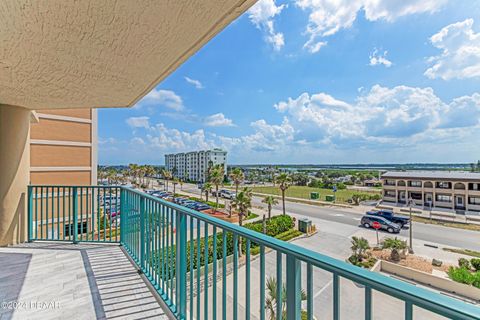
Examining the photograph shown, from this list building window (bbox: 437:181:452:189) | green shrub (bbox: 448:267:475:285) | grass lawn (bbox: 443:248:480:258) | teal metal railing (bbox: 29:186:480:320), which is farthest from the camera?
building window (bbox: 437:181:452:189)

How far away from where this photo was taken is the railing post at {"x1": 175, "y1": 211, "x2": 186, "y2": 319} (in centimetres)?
172

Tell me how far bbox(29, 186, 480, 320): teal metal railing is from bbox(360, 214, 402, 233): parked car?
22.2m

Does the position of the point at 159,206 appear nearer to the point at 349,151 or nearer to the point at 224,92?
the point at 224,92

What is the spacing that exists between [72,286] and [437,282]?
46.7ft

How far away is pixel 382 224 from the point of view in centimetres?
2030

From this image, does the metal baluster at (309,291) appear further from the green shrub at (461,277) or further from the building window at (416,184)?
the building window at (416,184)

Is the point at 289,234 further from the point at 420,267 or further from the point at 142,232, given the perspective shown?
the point at 142,232

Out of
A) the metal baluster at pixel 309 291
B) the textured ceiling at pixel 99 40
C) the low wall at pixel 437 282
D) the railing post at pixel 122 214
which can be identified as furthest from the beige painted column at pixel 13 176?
the low wall at pixel 437 282

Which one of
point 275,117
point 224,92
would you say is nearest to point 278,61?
point 224,92

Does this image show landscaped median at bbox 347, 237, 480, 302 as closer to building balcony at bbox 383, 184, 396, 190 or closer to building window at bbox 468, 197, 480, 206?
building window at bbox 468, 197, 480, 206

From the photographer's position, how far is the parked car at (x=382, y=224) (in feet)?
→ 64.6

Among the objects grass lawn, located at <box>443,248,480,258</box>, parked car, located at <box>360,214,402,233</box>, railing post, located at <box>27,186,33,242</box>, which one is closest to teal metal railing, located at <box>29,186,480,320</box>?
railing post, located at <box>27,186,33,242</box>

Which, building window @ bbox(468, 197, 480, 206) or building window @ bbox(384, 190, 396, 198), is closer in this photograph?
building window @ bbox(468, 197, 480, 206)

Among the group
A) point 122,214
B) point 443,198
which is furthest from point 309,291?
point 443,198
